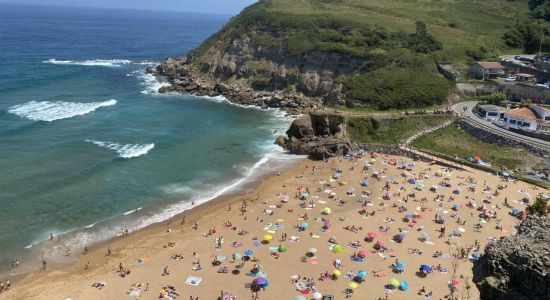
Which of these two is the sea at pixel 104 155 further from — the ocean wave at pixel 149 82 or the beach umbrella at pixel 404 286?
the beach umbrella at pixel 404 286

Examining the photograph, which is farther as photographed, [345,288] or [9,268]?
[9,268]

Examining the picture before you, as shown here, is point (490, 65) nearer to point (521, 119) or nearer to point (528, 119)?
point (521, 119)

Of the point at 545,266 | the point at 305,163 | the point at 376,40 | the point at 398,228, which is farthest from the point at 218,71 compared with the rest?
the point at 545,266

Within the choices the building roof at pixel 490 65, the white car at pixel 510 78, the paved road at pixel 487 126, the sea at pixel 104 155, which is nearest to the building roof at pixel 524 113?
the paved road at pixel 487 126

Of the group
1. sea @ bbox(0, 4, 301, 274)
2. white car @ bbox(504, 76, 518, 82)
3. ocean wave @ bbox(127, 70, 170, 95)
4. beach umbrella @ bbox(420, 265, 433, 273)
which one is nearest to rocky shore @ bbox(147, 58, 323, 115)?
ocean wave @ bbox(127, 70, 170, 95)

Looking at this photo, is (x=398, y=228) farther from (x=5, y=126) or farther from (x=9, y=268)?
(x=5, y=126)
